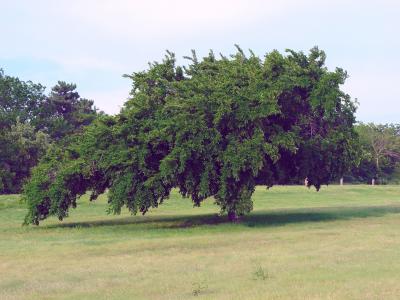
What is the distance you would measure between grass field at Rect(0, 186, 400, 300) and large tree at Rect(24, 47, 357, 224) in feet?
6.48

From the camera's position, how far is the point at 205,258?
1928 cm

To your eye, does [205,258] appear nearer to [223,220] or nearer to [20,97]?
[223,220]

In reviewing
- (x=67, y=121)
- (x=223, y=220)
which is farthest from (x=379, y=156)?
(x=223, y=220)

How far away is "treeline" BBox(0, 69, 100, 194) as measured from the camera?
2697 inches

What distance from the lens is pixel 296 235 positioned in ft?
84.7

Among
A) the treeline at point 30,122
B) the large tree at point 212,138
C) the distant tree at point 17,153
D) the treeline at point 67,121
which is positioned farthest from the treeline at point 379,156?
the large tree at point 212,138

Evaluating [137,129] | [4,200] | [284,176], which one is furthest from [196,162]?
[4,200]

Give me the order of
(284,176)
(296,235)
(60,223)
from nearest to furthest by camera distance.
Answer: (296,235) → (284,176) → (60,223)

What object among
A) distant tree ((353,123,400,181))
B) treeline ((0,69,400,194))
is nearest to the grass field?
treeline ((0,69,400,194))

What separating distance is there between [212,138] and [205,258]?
10.2 metres

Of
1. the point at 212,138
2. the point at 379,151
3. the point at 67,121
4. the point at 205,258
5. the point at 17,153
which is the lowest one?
the point at 205,258

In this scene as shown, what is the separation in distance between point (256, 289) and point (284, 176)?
763 inches

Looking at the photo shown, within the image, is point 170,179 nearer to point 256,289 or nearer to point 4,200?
point 256,289

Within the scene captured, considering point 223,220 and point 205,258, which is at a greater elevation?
point 223,220
